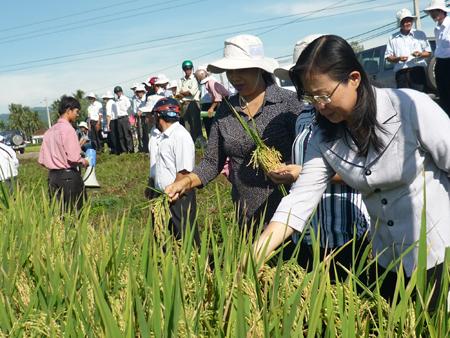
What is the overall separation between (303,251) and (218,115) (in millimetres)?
686

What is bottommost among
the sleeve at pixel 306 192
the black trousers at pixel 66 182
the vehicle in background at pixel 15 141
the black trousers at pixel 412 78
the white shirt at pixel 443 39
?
the vehicle in background at pixel 15 141

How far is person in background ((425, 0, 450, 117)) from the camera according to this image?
6.66m

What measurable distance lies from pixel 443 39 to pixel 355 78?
5116 millimetres

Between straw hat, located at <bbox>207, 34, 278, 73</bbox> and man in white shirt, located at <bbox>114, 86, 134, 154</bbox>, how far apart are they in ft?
33.6

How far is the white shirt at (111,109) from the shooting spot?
13.4 meters

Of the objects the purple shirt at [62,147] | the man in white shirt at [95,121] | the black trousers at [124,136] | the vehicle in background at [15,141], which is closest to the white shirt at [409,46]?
the purple shirt at [62,147]

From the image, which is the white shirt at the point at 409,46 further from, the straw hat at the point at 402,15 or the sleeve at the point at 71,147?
the sleeve at the point at 71,147

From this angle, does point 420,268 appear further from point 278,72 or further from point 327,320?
point 278,72

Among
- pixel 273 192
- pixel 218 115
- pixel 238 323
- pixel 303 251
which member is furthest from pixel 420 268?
pixel 218 115

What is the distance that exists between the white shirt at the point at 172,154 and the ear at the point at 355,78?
2555 mm

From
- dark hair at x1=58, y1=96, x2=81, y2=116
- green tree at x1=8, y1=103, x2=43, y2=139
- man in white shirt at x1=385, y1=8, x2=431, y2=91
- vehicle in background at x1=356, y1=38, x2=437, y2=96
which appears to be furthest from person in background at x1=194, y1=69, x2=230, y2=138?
green tree at x1=8, y1=103, x2=43, y2=139

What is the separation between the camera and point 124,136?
1327 cm

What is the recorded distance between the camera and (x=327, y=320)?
1488mm

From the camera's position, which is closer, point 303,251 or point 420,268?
point 420,268
